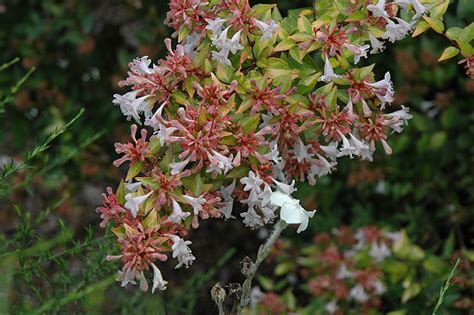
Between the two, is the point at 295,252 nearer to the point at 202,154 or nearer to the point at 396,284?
the point at 396,284

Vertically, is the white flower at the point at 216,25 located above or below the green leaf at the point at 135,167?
above

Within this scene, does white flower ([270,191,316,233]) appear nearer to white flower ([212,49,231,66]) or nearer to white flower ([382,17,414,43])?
white flower ([212,49,231,66])

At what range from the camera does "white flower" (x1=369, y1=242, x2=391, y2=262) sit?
2656 millimetres

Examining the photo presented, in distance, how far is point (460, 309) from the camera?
2596 millimetres

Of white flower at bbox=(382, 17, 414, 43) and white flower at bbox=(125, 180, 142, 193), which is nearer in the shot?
white flower at bbox=(125, 180, 142, 193)

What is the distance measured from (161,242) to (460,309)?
4.85 ft

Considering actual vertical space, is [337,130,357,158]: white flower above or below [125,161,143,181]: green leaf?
below

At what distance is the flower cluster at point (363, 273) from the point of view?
2.59 m

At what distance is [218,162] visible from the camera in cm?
142

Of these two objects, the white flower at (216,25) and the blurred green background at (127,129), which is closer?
the white flower at (216,25)

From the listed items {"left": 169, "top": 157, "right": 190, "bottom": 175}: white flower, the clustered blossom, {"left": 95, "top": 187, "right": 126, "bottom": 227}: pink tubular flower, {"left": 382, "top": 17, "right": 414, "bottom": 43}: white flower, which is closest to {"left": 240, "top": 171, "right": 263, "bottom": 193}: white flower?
the clustered blossom

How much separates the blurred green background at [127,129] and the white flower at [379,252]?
230 millimetres

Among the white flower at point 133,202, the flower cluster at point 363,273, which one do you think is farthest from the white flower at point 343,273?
the white flower at point 133,202

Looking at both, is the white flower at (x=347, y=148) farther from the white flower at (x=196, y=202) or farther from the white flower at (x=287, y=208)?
the white flower at (x=196, y=202)
